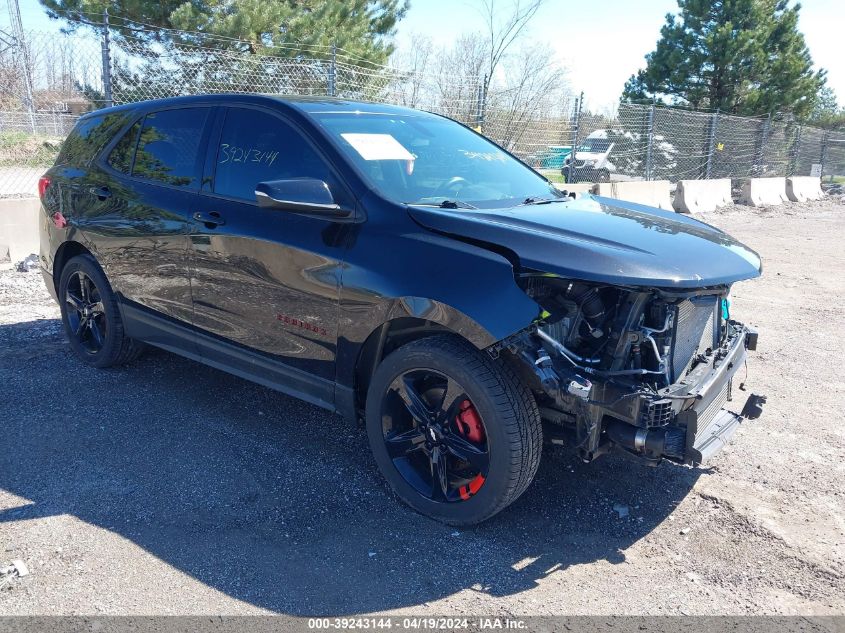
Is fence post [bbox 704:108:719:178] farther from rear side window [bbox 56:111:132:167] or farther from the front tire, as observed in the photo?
the front tire

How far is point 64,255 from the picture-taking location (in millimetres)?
5215

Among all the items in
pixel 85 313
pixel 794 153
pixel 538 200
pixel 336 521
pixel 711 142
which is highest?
pixel 711 142

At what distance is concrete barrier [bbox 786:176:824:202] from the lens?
21.0 meters

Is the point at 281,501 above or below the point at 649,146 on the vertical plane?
below

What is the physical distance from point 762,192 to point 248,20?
14.0 metres

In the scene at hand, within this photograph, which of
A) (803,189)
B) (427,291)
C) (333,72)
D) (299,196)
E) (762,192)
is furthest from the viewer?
(803,189)

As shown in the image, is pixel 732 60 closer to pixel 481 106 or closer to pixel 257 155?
pixel 481 106

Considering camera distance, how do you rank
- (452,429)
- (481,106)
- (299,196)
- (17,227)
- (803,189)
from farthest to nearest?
(803,189) < (481,106) < (17,227) < (299,196) < (452,429)

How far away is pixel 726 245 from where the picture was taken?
3432mm

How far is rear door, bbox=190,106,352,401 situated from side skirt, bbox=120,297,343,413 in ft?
0.04

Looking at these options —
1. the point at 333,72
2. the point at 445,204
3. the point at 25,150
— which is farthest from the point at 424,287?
the point at 25,150

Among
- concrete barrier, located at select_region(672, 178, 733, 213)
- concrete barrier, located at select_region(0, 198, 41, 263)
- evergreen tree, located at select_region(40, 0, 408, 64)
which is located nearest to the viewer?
concrete barrier, located at select_region(0, 198, 41, 263)

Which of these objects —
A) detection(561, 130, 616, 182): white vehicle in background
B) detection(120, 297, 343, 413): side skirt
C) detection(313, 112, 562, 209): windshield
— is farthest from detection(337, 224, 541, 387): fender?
detection(561, 130, 616, 182): white vehicle in background

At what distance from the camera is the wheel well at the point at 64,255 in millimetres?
5078
